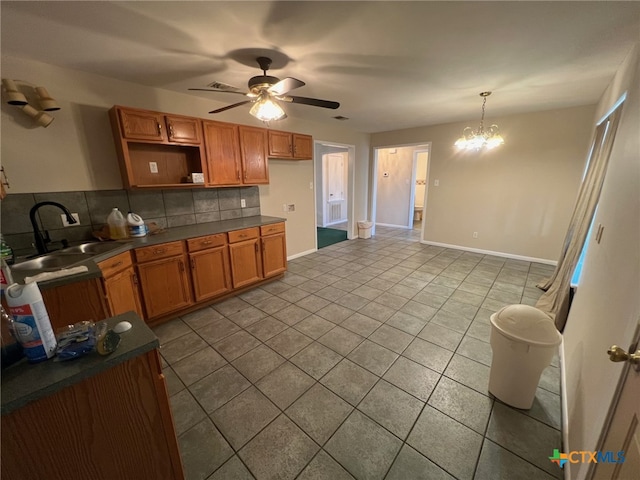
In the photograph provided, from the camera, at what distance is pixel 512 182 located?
425 centimetres

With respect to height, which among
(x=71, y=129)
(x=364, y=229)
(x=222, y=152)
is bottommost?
(x=364, y=229)

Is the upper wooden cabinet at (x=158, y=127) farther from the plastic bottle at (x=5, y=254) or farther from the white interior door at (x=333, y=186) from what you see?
the white interior door at (x=333, y=186)

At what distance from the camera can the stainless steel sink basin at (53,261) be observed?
6.24 ft

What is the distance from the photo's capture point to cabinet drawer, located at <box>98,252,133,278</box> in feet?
6.49

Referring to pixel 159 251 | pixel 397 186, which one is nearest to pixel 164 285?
pixel 159 251

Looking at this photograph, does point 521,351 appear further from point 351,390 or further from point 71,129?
point 71,129

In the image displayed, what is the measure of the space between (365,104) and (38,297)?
144 inches

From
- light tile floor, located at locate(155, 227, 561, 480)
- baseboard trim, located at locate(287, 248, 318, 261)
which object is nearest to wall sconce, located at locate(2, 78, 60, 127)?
light tile floor, located at locate(155, 227, 561, 480)

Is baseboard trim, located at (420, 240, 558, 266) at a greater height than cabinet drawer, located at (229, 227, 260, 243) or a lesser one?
lesser

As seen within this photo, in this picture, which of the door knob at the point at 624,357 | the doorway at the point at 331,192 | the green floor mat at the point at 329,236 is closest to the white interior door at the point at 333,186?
the doorway at the point at 331,192

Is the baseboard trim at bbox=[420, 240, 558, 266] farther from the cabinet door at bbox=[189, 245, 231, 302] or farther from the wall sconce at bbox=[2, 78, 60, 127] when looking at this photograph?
the wall sconce at bbox=[2, 78, 60, 127]

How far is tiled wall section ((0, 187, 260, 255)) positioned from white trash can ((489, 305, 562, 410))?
129 inches

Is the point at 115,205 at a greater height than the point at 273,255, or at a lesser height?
greater

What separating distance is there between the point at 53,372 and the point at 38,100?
260 centimetres
